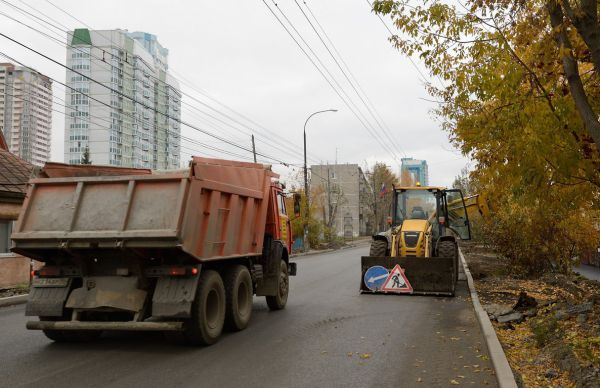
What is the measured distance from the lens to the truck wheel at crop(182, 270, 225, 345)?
711 cm

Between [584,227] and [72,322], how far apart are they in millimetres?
14806

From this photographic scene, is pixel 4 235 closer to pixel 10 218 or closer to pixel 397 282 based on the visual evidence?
pixel 10 218

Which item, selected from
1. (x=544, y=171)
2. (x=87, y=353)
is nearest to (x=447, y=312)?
(x=544, y=171)

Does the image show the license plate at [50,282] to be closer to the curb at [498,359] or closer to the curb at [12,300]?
the curb at [498,359]

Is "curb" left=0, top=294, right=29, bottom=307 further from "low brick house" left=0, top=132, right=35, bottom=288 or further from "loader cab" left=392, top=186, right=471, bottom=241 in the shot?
"loader cab" left=392, top=186, right=471, bottom=241

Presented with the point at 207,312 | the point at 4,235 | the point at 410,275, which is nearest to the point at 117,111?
the point at 4,235

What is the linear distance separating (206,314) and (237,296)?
1038 millimetres

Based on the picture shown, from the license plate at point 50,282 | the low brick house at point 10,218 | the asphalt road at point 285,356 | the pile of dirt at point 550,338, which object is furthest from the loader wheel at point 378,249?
the low brick house at point 10,218

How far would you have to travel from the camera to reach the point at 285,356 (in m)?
6.75

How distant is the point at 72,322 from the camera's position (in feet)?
23.0

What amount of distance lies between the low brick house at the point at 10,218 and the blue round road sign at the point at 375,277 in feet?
34.2

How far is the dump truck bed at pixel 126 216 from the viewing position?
667 centimetres

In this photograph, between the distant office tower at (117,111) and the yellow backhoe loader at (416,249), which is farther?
the distant office tower at (117,111)

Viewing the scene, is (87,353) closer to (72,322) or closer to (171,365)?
(72,322)
